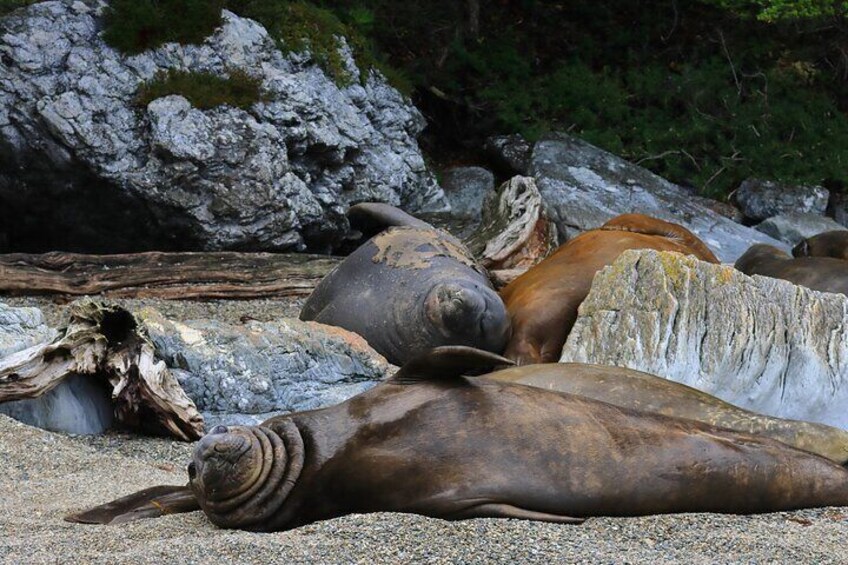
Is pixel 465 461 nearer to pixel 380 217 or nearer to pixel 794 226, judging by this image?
pixel 380 217

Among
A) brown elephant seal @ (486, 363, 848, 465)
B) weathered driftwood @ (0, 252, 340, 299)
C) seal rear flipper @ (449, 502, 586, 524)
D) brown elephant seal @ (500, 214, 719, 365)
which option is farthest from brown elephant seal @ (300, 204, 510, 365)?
seal rear flipper @ (449, 502, 586, 524)

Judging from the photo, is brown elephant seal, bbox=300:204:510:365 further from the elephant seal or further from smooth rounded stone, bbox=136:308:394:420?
the elephant seal

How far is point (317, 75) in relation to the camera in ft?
36.1

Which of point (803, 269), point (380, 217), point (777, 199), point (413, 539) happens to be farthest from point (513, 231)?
point (413, 539)

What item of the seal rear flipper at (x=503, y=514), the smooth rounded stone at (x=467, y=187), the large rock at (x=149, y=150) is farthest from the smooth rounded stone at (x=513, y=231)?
the seal rear flipper at (x=503, y=514)

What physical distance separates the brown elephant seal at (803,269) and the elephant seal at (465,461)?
16.4 feet

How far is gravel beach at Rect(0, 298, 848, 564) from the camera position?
3834 mm

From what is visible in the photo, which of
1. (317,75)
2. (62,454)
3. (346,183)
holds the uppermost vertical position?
(317,75)


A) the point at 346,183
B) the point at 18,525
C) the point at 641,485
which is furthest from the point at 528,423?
the point at 346,183

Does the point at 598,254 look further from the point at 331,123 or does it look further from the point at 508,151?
the point at 508,151

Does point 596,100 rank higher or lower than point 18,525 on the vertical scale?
higher

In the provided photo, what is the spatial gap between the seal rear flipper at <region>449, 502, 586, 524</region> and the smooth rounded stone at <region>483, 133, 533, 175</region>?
29.7 ft

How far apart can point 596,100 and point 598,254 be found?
636 cm

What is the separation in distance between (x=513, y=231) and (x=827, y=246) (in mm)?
2974
